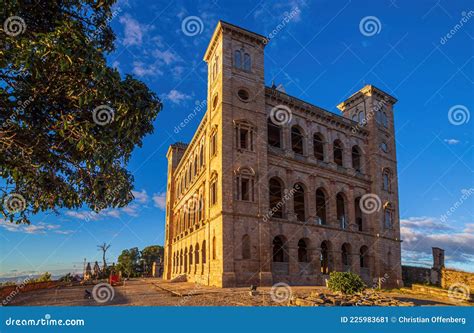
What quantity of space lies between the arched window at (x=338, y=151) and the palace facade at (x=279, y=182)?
0.49 ft

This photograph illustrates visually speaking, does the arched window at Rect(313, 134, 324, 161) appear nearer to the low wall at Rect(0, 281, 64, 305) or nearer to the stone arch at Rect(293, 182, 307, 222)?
the stone arch at Rect(293, 182, 307, 222)

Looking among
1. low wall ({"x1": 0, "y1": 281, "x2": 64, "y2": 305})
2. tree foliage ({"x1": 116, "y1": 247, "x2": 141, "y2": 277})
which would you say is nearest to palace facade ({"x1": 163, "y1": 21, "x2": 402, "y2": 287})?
low wall ({"x1": 0, "y1": 281, "x2": 64, "y2": 305})

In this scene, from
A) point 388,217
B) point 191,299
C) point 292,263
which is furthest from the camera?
point 388,217

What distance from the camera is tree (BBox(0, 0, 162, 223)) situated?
7586 millimetres

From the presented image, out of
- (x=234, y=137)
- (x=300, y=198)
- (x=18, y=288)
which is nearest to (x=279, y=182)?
(x=234, y=137)

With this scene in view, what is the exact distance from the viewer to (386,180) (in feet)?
111

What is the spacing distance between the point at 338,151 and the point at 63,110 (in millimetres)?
28031

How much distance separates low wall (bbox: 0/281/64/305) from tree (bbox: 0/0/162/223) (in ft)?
26.2

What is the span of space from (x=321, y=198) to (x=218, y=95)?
14.3 m

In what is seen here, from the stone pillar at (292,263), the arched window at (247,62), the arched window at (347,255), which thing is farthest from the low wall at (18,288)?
the arched window at (347,255)

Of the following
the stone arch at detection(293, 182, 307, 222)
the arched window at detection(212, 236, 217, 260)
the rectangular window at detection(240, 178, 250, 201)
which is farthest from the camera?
the stone arch at detection(293, 182, 307, 222)

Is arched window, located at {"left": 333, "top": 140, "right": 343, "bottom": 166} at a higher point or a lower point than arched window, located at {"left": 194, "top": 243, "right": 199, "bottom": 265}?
higher

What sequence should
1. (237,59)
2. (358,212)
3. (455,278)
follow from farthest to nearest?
(358,212) < (455,278) < (237,59)

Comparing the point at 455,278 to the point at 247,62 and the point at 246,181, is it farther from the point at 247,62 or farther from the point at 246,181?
the point at 247,62
